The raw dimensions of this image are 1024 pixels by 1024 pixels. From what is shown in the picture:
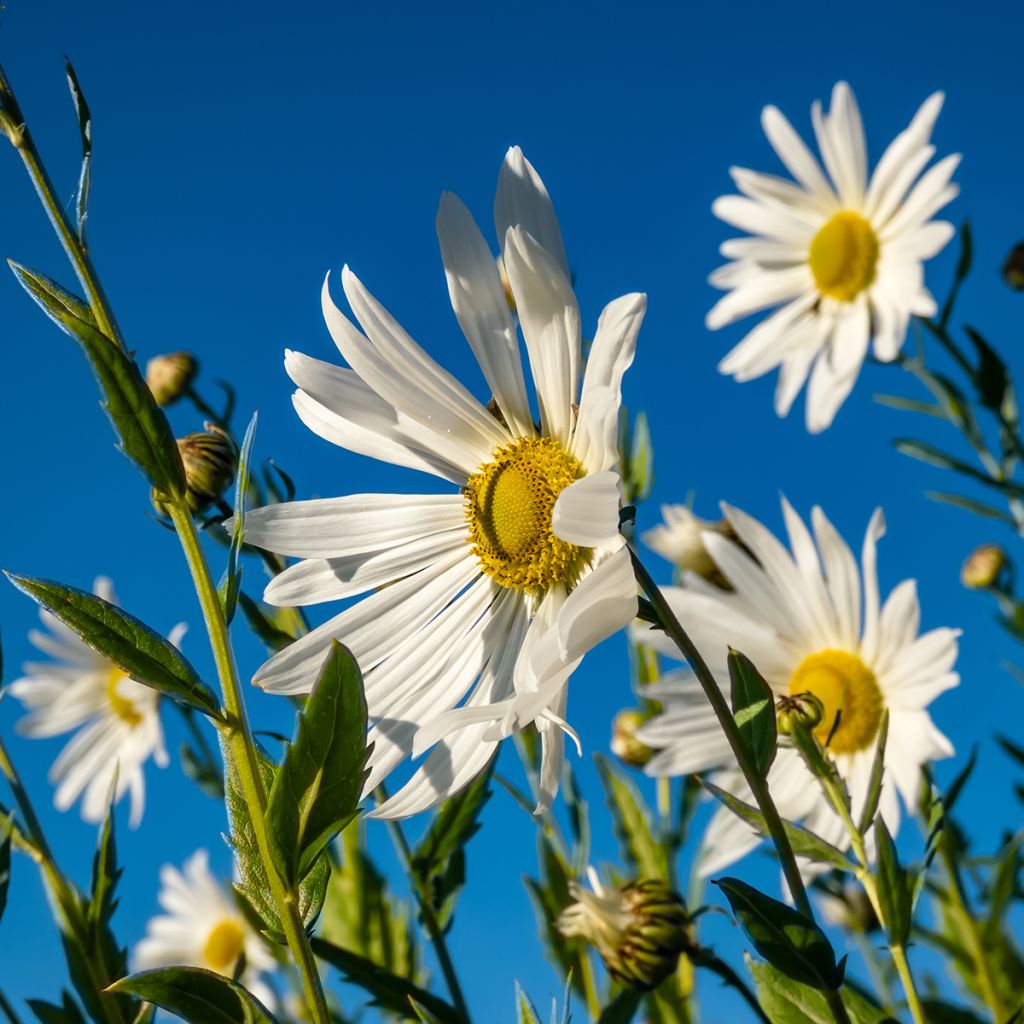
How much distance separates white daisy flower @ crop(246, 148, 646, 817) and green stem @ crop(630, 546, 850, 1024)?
34 millimetres

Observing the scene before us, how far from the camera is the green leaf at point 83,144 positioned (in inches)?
29.0

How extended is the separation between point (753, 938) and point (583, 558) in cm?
40

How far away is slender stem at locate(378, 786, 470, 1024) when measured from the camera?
1.13 metres

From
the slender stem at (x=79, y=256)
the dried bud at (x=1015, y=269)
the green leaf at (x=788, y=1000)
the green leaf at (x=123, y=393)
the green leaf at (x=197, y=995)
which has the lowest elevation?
the green leaf at (x=788, y=1000)

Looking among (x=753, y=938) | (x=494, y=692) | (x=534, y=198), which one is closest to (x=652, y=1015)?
(x=494, y=692)

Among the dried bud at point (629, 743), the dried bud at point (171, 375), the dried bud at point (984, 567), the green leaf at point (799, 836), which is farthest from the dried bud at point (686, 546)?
the green leaf at point (799, 836)

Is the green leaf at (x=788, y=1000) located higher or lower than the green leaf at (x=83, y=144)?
lower

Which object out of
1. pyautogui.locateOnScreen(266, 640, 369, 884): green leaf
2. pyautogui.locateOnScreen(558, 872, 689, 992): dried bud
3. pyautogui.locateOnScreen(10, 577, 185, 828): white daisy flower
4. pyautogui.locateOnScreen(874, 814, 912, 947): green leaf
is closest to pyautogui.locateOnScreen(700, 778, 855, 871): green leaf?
pyautogui.locateOnScreen(874, 814, 912, 947): green leaf

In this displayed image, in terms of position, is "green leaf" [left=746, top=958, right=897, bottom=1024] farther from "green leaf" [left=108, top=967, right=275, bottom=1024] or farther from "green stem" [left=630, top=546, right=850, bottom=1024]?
"green leaf" [left=108, top=967, right=275, bottom=1024]

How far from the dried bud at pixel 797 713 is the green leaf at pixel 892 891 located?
113 mm

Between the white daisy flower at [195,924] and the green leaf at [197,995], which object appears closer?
the green leaf at [197,995]

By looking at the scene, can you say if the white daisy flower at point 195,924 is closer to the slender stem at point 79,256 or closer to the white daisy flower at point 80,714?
the white daisy flower at point 80,714

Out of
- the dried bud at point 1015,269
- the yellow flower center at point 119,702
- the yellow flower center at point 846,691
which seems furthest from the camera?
the yellow flower center at point 119,702

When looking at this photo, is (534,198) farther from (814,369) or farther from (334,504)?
(814,369)
